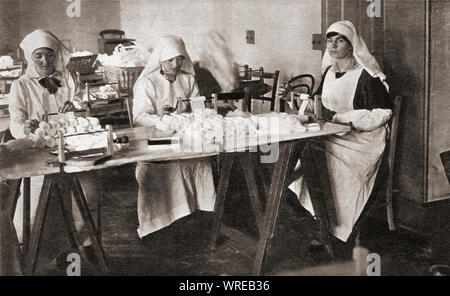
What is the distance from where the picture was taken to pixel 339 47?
3.89 m

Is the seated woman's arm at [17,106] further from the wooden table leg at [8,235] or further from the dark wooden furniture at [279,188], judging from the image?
the dark wooden furniture at [279,188]

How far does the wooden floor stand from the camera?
3.31 meters

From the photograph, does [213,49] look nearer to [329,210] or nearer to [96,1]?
[329,210]

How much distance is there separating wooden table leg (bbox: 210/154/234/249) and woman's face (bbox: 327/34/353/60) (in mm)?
1147

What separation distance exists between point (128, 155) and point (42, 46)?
1213 millimetres

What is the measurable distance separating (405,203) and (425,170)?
0.32m

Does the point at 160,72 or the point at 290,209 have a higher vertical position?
the point at 160,72

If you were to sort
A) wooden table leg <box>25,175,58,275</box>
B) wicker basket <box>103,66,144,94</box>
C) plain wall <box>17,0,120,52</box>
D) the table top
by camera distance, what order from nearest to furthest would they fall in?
the table top < wooden table leg <box>25,175,58,275</box> < wicker basket <box>103,66,144,94</box> < plain wall <box>17,0,120,52</box>

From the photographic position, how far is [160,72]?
4051 mm

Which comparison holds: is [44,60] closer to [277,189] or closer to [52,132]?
[52,132]

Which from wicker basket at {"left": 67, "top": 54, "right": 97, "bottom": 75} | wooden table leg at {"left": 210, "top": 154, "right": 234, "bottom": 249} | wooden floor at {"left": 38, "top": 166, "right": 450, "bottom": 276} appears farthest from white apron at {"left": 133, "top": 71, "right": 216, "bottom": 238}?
wicker basket at {"left": 67, "top": 54, "right": 97, "bottom": 75}
